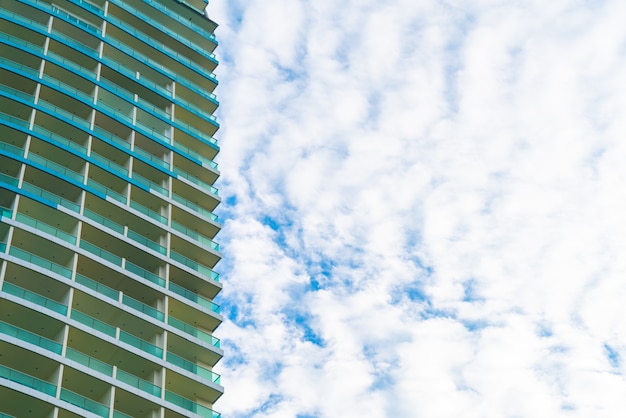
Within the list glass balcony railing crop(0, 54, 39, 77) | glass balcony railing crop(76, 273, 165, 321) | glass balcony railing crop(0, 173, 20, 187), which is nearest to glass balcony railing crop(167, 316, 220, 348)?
glass balcony railing crop(76, 273, 165, 321)

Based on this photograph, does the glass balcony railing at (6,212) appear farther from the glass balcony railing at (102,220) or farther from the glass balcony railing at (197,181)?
the glass balcony railing at (197,181)

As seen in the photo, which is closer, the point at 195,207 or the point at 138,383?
the point at 138,383

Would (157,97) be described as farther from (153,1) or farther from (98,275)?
(98,275)

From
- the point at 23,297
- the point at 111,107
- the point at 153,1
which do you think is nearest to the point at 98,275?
the point at 23,297

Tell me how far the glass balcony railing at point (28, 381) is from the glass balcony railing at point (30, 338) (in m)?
2.03

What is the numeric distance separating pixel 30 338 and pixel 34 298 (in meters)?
3.35

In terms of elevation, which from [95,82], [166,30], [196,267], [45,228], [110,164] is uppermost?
[166,30]

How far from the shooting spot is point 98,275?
197 feet

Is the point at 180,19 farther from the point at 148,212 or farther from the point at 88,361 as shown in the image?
the point at 88,361

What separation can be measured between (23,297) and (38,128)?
54.8ft

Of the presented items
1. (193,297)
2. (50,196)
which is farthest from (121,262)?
(50,196)

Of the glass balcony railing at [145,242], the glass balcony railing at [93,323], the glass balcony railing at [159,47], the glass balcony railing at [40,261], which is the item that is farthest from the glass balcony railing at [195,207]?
the glass balcony railing at [159,47]

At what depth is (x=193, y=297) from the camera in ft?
213

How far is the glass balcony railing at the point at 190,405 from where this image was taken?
5694 centimetres
